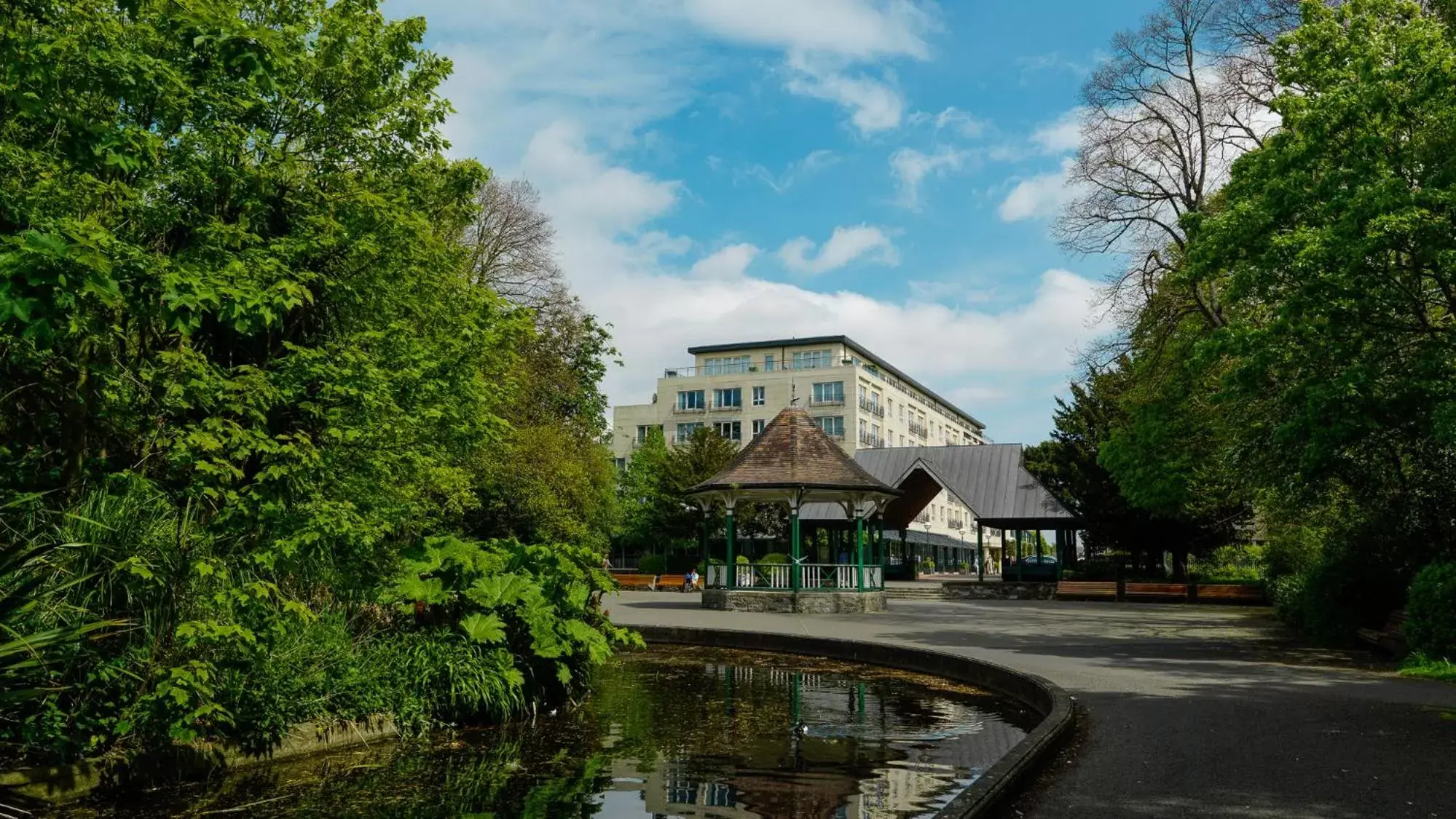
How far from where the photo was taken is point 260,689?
325 inches

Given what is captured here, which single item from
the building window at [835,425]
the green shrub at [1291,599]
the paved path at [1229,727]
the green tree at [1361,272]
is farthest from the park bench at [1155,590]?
the building window at [835,425]

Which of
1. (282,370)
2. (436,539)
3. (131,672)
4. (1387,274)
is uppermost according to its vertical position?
(1387,274)

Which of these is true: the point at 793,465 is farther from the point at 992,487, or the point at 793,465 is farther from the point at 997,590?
the point at 992,487

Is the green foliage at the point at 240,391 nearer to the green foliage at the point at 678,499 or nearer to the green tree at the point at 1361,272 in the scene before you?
the green tree at the point at 1361,272

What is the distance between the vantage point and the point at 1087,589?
36.0 m

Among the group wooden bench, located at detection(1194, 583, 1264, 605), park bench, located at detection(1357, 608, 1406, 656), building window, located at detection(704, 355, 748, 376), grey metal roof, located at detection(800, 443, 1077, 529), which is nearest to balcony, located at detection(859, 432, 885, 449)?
building window, located at detection(704, 355, 748, 376)

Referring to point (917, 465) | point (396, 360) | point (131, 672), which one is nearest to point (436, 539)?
point (396, 360)

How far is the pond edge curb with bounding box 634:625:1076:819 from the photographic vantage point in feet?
21.5

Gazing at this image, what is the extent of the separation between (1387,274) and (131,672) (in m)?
16.6

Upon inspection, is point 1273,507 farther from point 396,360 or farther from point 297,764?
point 297,764

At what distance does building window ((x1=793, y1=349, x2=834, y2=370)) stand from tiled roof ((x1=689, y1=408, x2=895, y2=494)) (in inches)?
2063

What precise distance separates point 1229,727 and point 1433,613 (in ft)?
22.8

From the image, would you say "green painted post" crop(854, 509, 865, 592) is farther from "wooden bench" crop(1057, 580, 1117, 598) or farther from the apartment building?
the apartment building

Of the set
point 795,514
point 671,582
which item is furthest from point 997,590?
point 795,514
